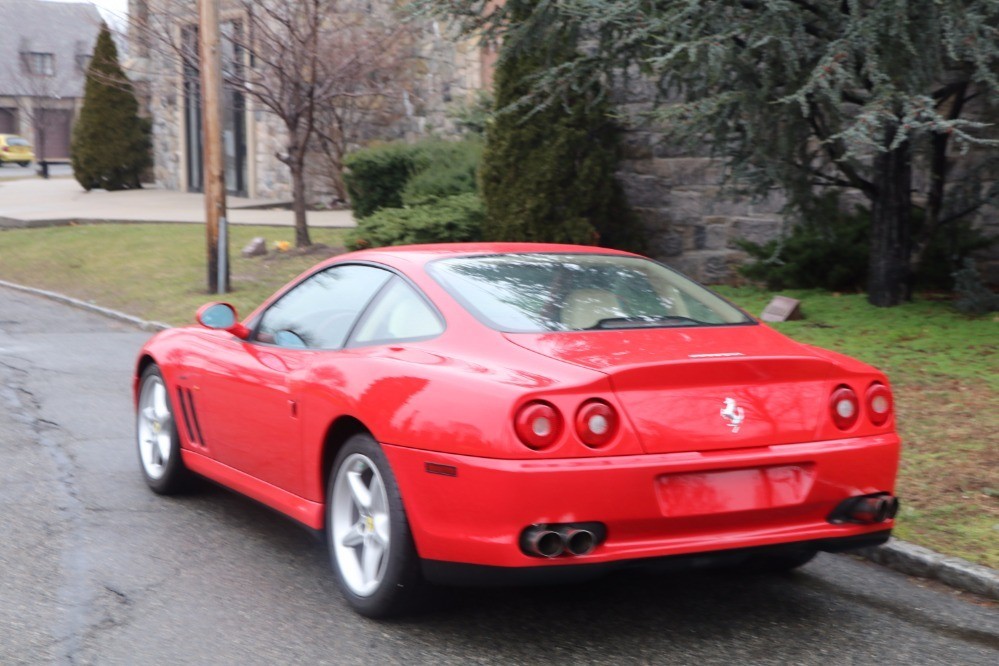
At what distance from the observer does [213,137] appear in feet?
50.6

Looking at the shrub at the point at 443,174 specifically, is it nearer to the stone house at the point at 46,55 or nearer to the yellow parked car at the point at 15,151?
the yellow parked car at the point at 15,151

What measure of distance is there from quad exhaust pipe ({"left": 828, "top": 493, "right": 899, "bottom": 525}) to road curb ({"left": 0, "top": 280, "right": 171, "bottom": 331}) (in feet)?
34.7

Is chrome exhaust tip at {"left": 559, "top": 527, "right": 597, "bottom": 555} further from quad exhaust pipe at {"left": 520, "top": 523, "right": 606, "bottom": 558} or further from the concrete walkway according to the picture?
the concrete walkway

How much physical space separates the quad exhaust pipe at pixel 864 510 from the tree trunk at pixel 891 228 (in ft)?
22.1

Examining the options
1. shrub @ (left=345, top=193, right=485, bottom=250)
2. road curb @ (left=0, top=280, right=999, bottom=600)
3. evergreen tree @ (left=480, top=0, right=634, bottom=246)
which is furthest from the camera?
shrub @ (left=345, top=193, right=485, bottom=250)

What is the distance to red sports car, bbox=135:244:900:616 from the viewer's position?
4117 millimetres

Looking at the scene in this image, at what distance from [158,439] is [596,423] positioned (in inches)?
131

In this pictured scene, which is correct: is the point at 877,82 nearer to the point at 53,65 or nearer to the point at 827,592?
the point at 827,592

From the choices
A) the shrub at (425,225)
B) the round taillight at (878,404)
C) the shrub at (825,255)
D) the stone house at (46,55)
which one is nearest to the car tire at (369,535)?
the round taillight at (878,404)

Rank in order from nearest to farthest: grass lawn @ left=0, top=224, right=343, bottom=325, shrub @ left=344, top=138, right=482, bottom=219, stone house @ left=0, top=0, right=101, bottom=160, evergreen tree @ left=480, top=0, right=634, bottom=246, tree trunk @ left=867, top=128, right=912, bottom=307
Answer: tree trunk @ left=867, top=128, right=912, bottom=307 → evergreen tree @ left=480, top=0, right=634, bottom=246 → grass lawn @ left=0, top=224, right=343, bottom=325 → shrub @ left=344, top=138, right=482, bottom=219 → stone house @ left=0, top=0, right=101, bottom=160

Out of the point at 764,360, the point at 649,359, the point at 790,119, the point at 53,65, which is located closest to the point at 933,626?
the point at 764,360

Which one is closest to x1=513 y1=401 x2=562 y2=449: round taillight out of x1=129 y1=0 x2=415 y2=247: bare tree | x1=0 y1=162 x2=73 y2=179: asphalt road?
x1=129 y1=0 x2=415 y2=247: bare tree

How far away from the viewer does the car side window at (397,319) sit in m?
4.90

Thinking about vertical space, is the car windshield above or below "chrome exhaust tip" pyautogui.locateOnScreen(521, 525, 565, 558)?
above
